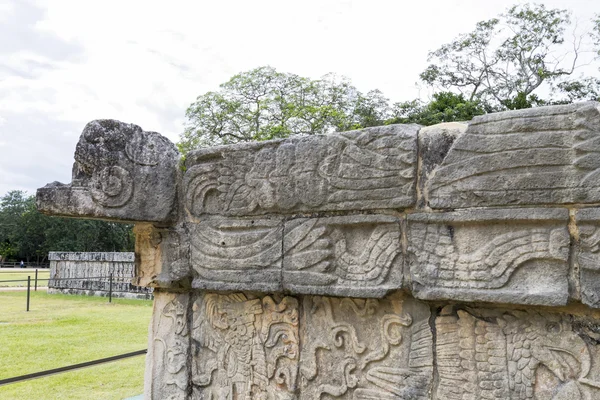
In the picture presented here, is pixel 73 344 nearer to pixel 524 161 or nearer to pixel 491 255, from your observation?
pixel 491 255

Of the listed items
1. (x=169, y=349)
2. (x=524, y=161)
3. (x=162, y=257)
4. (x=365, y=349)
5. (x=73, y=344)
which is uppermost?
(x=524, y=161)

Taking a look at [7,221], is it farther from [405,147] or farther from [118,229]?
[405,147]

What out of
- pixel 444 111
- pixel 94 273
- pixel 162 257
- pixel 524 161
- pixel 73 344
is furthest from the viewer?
pixel 94 273

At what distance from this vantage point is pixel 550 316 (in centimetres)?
218

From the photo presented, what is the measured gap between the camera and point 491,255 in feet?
7.19

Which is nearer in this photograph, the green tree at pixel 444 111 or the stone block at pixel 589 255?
the stone block at pixel 589 255

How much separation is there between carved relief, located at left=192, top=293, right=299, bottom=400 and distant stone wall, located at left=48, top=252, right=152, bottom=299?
10468 millimetres

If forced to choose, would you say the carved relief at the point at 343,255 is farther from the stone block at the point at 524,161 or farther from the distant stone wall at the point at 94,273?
the distant stone wall at the point at 94,273

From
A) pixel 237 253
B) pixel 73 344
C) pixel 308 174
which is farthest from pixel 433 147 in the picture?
pixel 73 344

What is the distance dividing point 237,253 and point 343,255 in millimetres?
658

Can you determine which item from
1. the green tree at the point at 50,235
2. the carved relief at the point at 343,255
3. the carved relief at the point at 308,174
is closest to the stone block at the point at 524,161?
the carved relief at the point at 308,174

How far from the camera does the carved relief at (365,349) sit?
2.46 metres

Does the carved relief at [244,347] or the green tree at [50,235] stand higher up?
the green tree at [50,235]

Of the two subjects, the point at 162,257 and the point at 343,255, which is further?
the point at 162,257
